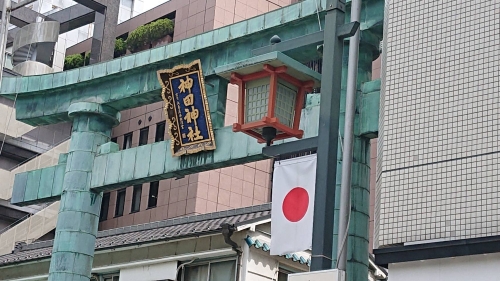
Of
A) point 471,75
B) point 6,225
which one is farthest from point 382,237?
point 6,225

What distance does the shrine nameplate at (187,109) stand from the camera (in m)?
13.7

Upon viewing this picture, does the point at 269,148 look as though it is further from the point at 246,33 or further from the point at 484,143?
the point at 246,33

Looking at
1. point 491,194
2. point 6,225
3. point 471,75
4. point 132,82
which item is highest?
point 6,225

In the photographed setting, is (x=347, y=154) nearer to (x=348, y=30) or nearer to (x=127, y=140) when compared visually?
(x=348, y=30)

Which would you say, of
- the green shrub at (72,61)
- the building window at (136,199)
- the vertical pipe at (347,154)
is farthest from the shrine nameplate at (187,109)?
the green shrub at (72,61)

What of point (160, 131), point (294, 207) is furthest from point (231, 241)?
point (160, 131)

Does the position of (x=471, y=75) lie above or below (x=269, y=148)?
above

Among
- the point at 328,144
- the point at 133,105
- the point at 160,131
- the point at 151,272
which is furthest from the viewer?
the point at 160,131

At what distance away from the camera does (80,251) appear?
1454 centimetres

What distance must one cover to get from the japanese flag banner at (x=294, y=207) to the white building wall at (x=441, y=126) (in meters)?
0.87

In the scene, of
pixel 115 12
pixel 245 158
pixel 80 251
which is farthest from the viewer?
pixel 115 12

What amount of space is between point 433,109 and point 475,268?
5.63 feet

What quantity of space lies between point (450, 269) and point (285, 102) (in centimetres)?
236

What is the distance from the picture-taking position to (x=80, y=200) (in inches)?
580
